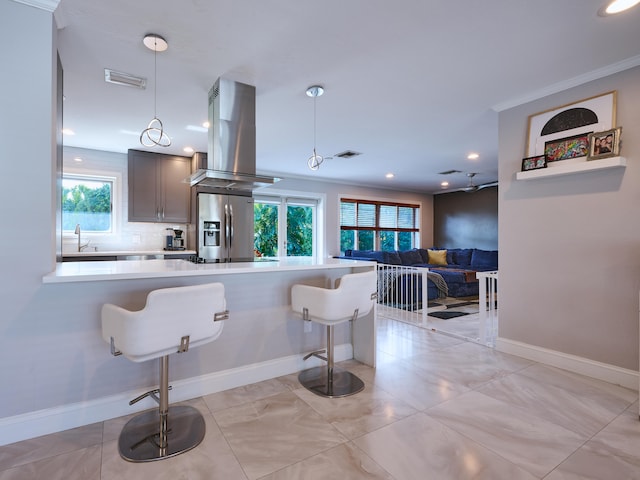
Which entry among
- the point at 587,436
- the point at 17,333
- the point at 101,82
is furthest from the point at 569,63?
the point at 17,333

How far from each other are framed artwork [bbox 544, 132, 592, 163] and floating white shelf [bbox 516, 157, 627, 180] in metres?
0.08

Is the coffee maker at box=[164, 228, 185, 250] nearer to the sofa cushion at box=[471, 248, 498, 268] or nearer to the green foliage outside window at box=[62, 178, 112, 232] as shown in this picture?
the green foliage outside window at box=[62, 178, 112, 232]

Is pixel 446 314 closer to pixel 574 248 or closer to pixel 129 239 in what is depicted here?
pixel 574 248

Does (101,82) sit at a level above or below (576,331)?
above

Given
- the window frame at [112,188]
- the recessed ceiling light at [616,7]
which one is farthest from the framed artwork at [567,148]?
the window frame at [112,188]

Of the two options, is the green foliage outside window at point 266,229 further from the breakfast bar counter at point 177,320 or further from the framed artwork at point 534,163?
the framed artwork at point 534,163

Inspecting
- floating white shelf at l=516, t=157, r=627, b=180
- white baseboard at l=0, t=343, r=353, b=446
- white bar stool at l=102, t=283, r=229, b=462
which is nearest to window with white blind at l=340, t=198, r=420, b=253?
floating white shelf at l=516, t=157, r=627, b=180

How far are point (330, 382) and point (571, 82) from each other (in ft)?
10.3

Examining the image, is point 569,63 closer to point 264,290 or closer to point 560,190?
point 560,190

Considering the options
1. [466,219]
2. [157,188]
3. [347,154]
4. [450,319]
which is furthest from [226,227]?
[466,219]

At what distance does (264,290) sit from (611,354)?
2.74m

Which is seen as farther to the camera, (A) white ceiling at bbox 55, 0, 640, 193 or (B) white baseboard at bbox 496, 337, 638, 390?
(B) white baseboard at bbox 496, 337, 638, 390

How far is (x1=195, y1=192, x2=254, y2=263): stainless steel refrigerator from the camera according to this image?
4.26 meters

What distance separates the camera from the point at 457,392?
2348 mm
